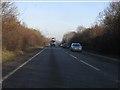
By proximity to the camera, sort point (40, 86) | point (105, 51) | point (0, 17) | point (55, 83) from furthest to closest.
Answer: point (105, 51) < point (0, 17) < point (55, 83) < point (40, 86)

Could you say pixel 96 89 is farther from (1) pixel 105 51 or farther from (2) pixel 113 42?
(1) pixel 105 51

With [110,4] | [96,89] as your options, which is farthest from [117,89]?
[110,4]

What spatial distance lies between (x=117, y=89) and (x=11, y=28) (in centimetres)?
2938

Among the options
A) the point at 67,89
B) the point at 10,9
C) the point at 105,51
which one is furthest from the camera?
the point at 105,51

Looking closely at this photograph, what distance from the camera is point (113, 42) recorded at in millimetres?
51125

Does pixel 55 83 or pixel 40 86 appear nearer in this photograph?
pixel 40 86

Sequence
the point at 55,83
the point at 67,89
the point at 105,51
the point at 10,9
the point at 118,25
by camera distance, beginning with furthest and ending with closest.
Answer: the point at 105,51 < the point at 118,25 < the point at 10,9 < the point at 55,83 < the point at 67,89

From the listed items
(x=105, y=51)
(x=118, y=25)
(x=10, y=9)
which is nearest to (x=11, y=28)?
(x=10, y=9)

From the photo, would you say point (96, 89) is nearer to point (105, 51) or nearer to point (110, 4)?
point (105, 51)

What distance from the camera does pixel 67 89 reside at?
43.5 ft

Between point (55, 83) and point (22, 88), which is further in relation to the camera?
point (55, 83)

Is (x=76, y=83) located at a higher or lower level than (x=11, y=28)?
lower

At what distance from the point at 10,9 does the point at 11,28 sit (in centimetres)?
247

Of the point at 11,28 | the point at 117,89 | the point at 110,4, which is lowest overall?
the point at 117,89
